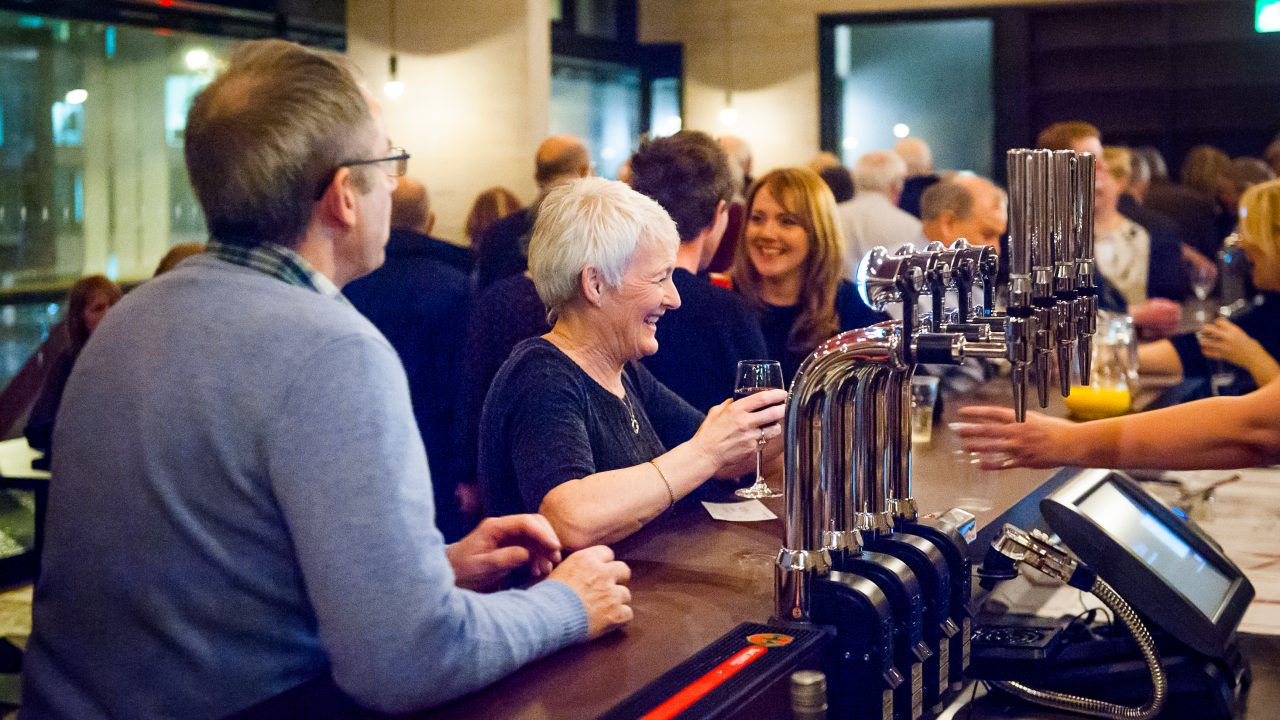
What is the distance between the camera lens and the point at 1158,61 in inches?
385

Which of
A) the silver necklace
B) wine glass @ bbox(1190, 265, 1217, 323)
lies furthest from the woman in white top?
the silver necklace

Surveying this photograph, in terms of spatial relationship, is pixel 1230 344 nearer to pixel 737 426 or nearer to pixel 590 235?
pixel 737 426

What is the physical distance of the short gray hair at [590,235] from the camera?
6.75 feet

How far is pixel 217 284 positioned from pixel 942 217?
373 centimetres

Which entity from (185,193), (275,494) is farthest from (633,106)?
(275,494)

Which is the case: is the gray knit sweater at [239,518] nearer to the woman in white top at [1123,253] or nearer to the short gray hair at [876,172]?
the woman in white top at [1123,253]

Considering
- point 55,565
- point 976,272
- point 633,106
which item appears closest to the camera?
point 55,565

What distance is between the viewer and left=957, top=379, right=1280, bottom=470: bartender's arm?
2018 mm

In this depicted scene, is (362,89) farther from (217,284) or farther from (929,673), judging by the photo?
(929,673)

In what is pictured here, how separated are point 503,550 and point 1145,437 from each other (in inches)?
41.4

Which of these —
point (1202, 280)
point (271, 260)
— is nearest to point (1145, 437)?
point (271, 260)

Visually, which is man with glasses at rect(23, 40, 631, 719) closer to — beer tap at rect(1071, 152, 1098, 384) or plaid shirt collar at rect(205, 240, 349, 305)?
plaid shirt collar at rect(205, 240, 349, 305)

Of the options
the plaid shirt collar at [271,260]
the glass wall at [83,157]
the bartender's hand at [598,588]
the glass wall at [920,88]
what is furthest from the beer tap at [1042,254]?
the glass wall at [920,88]

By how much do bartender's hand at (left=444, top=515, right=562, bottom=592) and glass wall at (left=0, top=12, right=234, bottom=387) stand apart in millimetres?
4683
